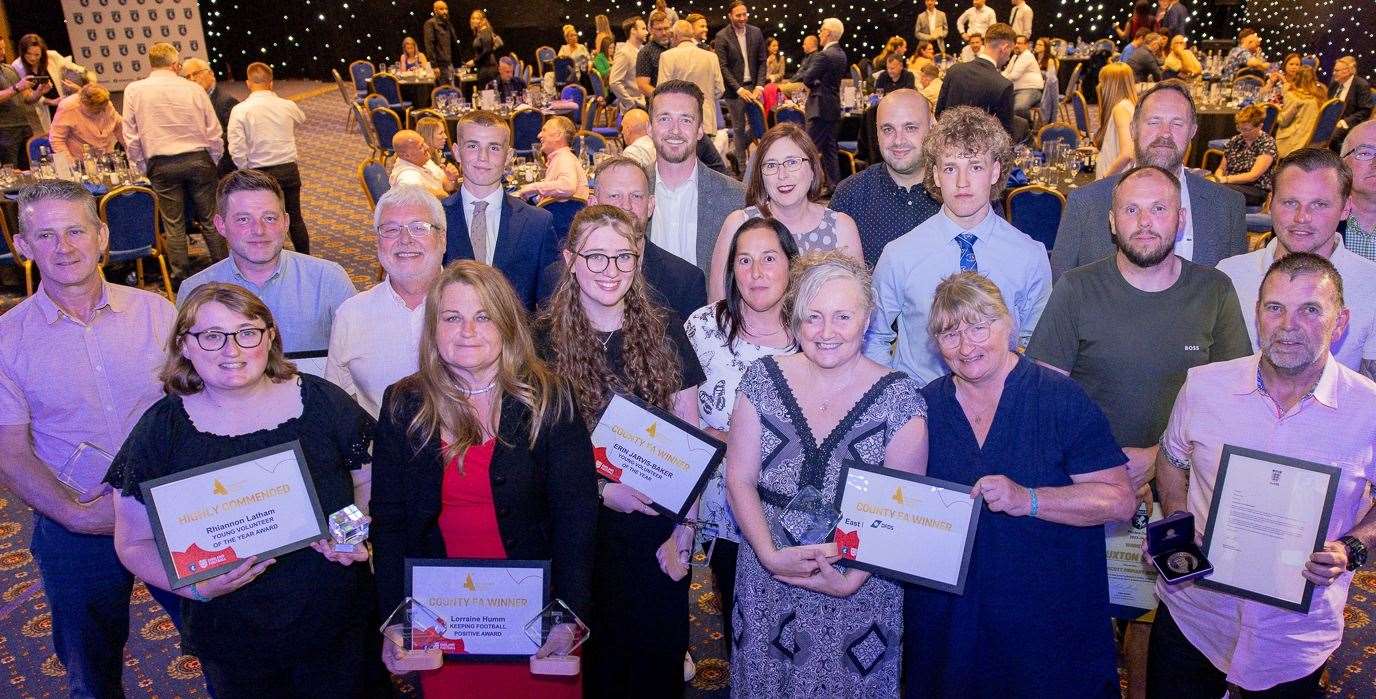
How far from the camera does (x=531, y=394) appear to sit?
2.34 m

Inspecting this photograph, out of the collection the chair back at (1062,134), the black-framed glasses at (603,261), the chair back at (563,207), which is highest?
the chair back at (1062,134)

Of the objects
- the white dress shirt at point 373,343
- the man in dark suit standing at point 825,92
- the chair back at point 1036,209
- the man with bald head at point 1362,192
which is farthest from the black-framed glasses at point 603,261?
the man in dark suit standing at point 825,92

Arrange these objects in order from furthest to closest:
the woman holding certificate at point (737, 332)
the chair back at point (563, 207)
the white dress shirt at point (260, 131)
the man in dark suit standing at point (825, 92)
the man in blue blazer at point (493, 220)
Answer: the man in dark suit standing at point (825, 92)
the white dress shirt at point (260, 131)
the chair back at point (563, 207)
the man in blue blazer at point (493, 220)
the woman holding certificate at point (737, 332)

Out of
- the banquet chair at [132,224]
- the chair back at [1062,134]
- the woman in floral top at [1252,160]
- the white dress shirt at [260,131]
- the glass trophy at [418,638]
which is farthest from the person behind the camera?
the chair back at [1062,134]

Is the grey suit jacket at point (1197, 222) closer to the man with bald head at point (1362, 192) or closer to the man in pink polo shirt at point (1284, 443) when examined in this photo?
the man with bald head at point (1362, 192)

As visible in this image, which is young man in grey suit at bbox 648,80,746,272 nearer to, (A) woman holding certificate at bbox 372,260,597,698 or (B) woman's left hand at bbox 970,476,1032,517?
(A) woman holding certificate at bbox 372,260,597,698

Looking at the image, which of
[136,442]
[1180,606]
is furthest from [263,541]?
[1180,606]

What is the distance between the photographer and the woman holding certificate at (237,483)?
2.24 meters

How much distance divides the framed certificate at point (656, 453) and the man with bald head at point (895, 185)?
1.58 meters

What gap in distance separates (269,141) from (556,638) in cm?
658

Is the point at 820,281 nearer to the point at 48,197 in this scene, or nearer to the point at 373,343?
the point at 373,343

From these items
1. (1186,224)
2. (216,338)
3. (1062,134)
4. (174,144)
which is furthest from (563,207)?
(1062,134)

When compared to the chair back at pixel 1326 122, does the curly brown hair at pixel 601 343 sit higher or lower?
lower

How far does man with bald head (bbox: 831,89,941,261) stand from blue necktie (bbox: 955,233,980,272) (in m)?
0.65
